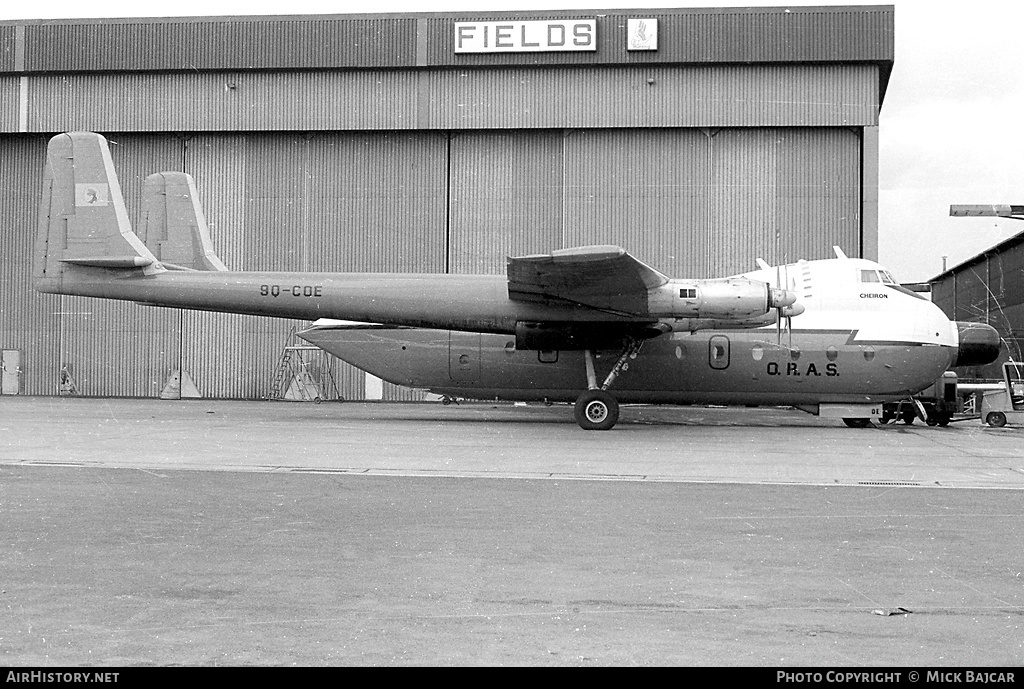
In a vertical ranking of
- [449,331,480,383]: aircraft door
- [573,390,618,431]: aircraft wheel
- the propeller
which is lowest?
[573,390,618,431]: aircraft wheel

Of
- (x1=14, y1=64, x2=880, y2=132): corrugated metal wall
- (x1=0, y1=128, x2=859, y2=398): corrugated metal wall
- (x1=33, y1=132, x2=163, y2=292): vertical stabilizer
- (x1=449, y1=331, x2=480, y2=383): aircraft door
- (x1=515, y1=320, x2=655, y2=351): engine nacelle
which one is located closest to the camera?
(x1=515, y1=320, x2=655, y2=351): engine nacelle

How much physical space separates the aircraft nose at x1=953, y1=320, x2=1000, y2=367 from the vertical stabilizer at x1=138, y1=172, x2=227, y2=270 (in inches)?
758

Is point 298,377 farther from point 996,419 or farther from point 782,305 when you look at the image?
point 996,419

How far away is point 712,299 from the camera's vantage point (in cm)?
1942

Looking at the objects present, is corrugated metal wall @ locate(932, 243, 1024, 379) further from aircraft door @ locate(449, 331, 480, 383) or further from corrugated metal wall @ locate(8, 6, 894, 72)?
aircraft door @ locate(449, 331, 480, 383)

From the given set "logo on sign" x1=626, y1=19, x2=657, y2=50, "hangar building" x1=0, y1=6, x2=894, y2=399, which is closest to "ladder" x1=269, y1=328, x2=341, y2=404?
"hangar building" x1=0, y1=6, x2=894, y2=399

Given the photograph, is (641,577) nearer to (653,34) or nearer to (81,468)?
(81,468)

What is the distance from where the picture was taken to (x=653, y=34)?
32.7m

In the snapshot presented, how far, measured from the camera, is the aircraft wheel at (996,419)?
23.4 m

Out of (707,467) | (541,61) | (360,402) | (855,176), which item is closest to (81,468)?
(707,467)

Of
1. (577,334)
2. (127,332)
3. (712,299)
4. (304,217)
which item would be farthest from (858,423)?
(127,332)

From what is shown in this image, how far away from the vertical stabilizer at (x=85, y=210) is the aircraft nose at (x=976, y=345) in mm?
19294

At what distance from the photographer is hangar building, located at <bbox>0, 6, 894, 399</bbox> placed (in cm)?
3262

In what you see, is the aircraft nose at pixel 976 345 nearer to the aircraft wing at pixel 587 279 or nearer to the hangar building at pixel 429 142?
the aircraft wing at pixel 587 279
